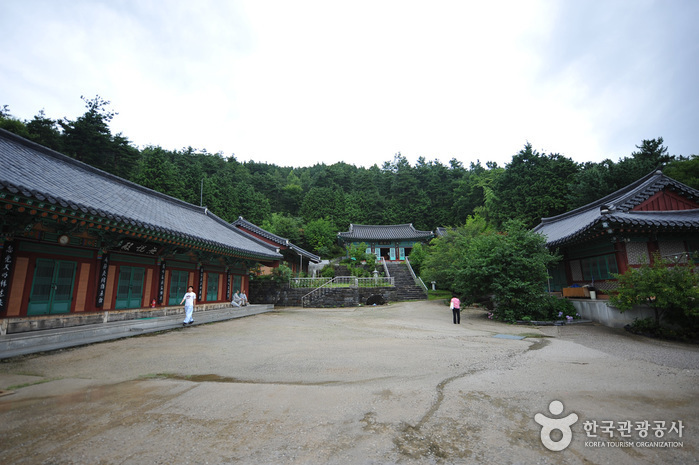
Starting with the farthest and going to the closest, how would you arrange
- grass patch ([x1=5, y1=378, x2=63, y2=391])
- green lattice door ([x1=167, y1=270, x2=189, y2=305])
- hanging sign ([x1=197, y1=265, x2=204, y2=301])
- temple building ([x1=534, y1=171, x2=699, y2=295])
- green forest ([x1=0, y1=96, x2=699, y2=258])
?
green forest ([x1=0, y1=96, x2=699, y2=258]) → hanging sign ([x1=197, y1=265, x2=204, y2=301]) → green lattice door ([x1=167, y1=270, x2=189, y2=305]) → temple building ([x1=534, y1=171, x2=699, y2=295]) → grass patch ([x1=5, y1=378, x2=63, y2=391])

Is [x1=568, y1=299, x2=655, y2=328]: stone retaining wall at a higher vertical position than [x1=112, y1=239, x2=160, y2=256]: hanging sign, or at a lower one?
lower

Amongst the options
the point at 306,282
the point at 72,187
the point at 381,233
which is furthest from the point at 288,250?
the point at 72,187

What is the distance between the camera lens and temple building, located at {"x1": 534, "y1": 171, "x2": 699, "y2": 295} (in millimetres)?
11961

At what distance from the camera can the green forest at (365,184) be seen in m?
27.4

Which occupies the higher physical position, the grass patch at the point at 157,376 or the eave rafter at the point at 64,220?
the eave rafter at the point at 64,220

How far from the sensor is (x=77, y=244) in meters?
9.20

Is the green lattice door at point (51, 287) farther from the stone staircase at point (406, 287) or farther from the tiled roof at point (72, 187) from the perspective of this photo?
the stone staircase at point (406, 287)

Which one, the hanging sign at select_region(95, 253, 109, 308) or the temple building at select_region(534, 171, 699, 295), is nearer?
the hanging sign at select_region(95, 253, 109, 308)

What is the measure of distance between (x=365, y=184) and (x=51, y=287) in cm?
5667

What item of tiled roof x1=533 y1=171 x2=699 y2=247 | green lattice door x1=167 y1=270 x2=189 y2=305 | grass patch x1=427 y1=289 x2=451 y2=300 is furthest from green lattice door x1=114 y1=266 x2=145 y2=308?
grass patch x1=427 y1=289 x2=451 y2=300

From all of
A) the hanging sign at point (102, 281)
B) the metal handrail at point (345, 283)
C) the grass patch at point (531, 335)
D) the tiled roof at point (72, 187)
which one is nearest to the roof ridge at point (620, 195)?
the grass patch at point (531, 335)

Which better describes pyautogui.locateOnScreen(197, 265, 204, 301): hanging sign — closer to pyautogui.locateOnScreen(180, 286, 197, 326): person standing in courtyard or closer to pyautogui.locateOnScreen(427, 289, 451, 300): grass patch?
pyautogui.locateOnScreen(180, 286, 197, 326): person standing in courtyard

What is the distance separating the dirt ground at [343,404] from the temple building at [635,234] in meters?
5.94

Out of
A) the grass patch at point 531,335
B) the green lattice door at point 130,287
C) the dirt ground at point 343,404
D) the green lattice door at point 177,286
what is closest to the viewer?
the dirt ground at point 343,404
